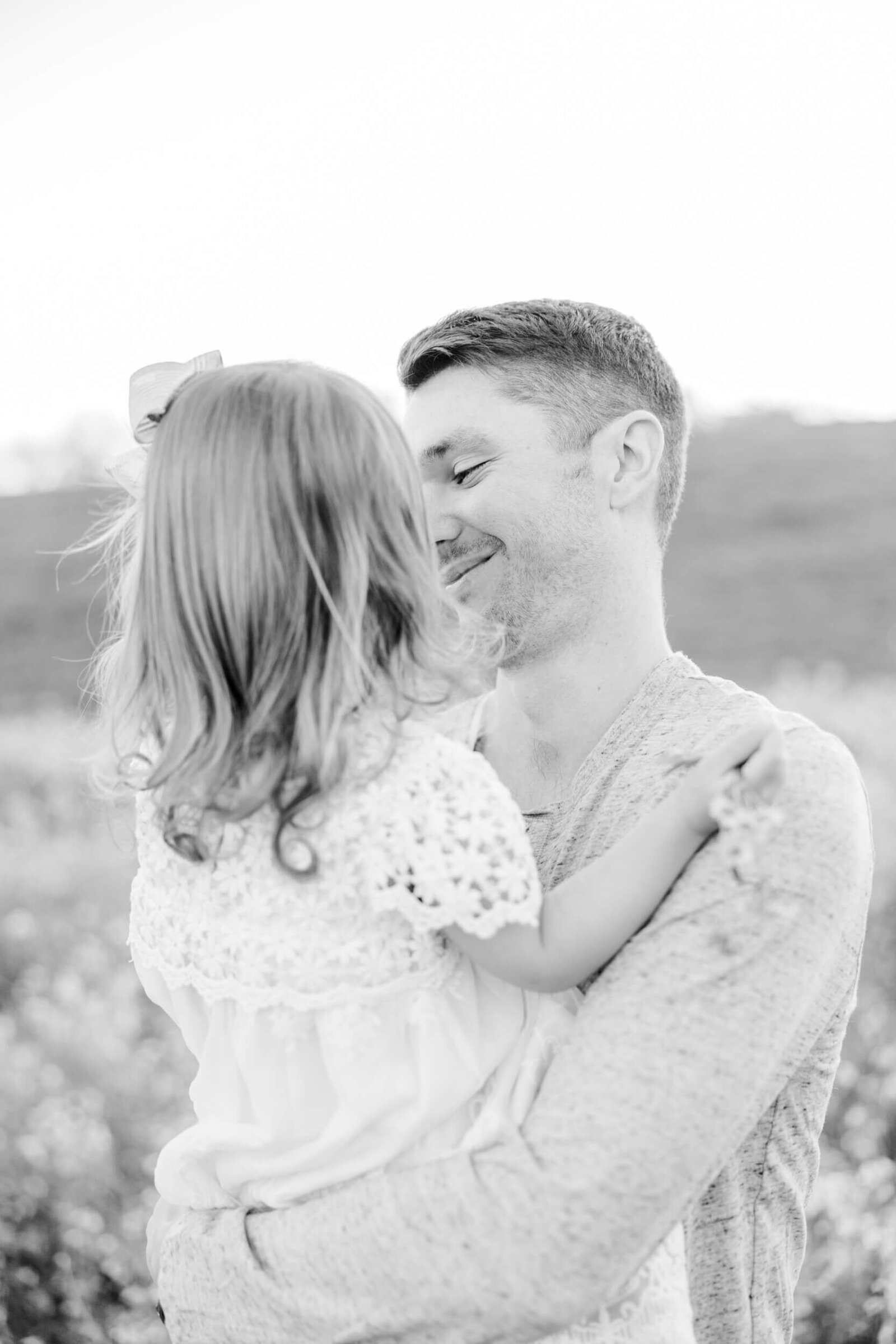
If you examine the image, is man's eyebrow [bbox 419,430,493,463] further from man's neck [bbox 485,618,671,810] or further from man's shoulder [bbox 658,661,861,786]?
man's shoulder [bbox 658,661,861,786]

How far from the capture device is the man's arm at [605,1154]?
149 cm

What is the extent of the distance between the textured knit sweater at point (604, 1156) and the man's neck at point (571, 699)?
0.66 metres

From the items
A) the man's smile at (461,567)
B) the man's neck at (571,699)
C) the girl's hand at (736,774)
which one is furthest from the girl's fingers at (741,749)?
the man's smile at (461,567)

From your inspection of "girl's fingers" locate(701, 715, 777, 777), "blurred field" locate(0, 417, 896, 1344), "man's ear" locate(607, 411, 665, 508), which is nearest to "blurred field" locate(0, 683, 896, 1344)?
"blurred field" locate(0, 417, 896, 1344)

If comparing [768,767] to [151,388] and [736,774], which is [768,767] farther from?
[151,388]

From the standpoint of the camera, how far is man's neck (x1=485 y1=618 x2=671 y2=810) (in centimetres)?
245

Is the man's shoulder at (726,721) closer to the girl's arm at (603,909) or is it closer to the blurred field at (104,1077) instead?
the girl's arm at (603,909)

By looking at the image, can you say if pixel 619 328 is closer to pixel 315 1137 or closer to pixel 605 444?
pixel 605 444

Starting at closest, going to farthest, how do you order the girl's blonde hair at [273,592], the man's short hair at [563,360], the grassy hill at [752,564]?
1. the girl's blonde hair at [273,592]
2. the man's short hair at [563,360]
3. the grassy hill at [752,564]

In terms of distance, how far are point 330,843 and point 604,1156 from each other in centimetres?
54

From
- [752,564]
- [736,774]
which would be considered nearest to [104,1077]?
[736,774]

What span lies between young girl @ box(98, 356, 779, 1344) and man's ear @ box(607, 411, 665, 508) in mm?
841

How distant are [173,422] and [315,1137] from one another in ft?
3.59

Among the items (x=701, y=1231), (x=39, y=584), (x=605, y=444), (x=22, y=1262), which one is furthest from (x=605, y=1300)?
(x=39, y=584)
